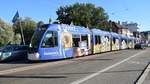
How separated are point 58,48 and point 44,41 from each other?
1973 millimetres

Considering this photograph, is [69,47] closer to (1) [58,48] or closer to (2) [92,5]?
(1) [58,48]

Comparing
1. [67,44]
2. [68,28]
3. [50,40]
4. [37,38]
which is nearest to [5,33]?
[68,28]

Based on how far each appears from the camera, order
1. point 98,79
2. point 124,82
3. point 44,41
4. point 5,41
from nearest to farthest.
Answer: point 124,82 < point 98,79 < point 44,41 < point 5,41

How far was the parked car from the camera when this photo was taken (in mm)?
30720

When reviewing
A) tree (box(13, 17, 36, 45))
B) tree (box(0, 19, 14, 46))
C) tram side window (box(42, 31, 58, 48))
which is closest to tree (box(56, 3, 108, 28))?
tree (box(13, 17, 36, 45))

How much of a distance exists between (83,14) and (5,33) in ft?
72.2

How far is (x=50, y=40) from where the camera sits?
30.4 metres

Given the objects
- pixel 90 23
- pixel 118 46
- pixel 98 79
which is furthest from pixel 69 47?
pixel 90 23

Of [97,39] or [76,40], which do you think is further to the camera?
[97,39]

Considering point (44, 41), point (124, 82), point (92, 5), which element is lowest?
point (124, 82)

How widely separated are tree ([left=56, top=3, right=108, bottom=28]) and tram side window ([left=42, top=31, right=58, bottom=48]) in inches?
2931

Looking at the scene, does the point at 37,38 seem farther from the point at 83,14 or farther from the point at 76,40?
the point at 83,14

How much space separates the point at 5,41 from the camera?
312 ft

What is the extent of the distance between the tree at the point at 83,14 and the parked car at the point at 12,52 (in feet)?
238
